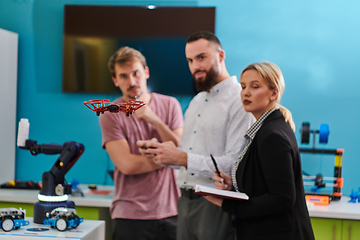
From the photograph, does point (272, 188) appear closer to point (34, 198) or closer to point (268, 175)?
point (268, 175)

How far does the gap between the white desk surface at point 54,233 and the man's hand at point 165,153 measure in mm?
426

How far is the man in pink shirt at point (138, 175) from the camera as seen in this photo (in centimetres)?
226

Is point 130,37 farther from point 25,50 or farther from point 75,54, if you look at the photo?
point 25,50

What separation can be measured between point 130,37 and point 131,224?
5.41ft

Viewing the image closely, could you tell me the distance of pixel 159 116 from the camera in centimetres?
247

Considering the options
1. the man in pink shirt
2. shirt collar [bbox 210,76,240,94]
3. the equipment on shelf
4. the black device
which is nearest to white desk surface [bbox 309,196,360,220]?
the equipment on shelf

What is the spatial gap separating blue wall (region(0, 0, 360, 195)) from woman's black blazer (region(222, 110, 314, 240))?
162 centimetres

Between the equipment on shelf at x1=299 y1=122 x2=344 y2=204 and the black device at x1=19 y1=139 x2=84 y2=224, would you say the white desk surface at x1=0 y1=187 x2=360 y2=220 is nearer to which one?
the equipment on shelf at x1=299 y1=122 x2=344 y2=204

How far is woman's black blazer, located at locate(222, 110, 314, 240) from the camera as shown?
1470 millimetres

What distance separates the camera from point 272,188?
148 centimetres

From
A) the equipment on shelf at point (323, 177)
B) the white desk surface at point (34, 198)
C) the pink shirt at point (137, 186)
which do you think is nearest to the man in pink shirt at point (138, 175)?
the pink shirt at point (137, 186)

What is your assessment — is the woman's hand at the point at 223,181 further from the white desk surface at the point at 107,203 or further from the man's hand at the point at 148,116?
the white desk surface at the point at 107,203

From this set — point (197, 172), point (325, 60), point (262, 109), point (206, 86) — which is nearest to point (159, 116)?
point (206, 86)

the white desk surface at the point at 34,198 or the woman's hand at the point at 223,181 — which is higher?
the woman's hand at the point at 223,181
